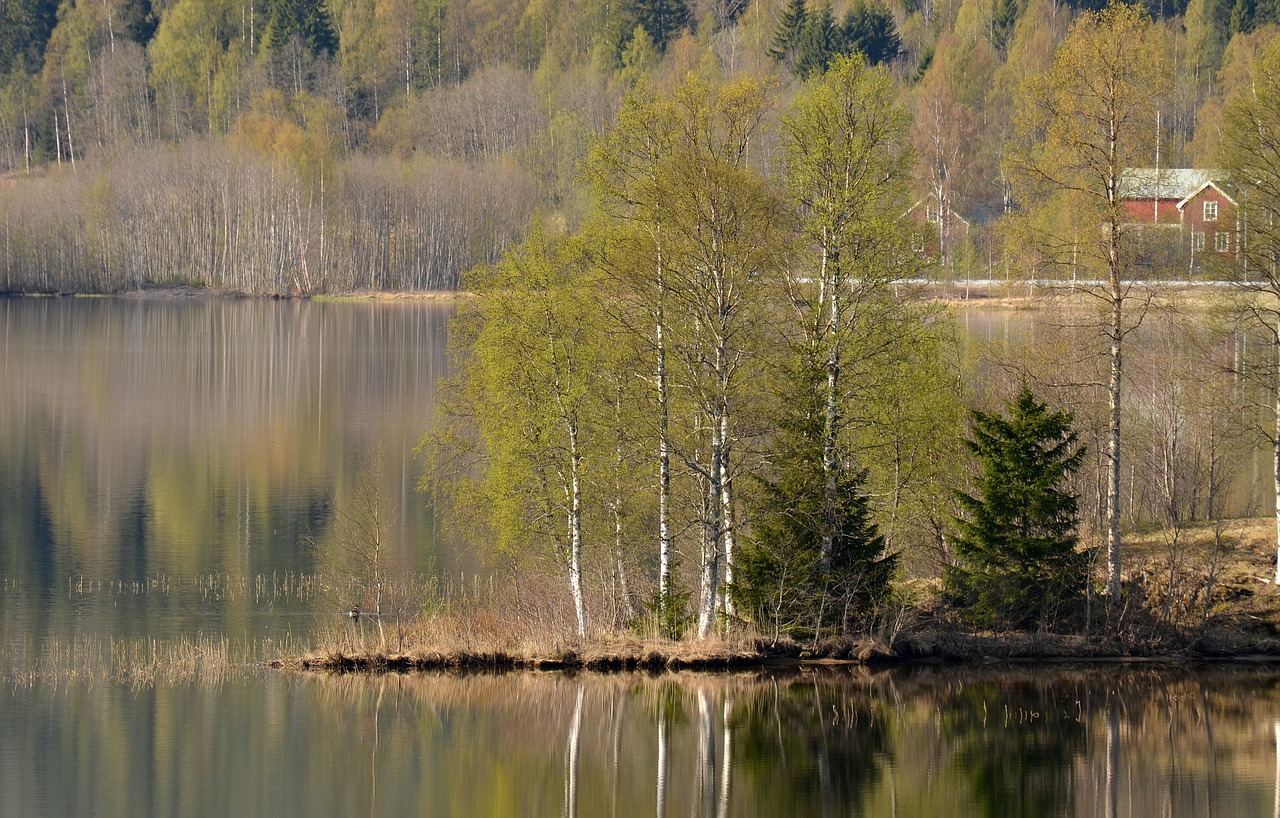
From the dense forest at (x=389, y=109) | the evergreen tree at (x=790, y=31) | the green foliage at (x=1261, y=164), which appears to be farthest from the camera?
the evergreen tree at (x=790, y=31)

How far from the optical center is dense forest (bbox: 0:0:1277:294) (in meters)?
116

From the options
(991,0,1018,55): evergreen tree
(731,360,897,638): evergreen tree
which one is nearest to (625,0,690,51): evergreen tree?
(991,0,1018,55): evergreen tree

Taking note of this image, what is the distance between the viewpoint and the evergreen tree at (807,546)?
25.1 meters

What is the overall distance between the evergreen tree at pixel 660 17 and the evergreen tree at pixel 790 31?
18891 mm

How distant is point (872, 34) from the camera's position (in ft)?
431

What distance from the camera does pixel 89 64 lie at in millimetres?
159750

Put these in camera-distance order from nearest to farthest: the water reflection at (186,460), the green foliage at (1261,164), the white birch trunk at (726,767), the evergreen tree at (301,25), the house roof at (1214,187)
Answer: the white birch trunk at (726,767) → the green foliage at (1261,164) → the house roof at (1214,187) → the water reflection at (186,460) → the evergreen tree at (301,25)

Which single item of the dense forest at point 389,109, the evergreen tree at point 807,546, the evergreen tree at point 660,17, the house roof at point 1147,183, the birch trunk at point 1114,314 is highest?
the evergreen tree at point 660,17

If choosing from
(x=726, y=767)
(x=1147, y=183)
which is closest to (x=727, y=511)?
(x=726, y=767)

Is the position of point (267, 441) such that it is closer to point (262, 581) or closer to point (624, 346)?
point (262, 581)

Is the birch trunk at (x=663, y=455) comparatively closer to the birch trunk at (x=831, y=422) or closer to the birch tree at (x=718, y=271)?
the birch tree at (x=718, y=271)

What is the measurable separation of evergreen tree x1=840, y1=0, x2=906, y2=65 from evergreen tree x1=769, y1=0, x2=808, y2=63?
354 cm

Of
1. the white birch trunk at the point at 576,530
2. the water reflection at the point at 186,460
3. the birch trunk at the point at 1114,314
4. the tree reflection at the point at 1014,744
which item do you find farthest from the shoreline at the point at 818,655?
the water reflection at the point at 186,460

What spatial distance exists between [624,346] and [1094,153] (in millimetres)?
8436
